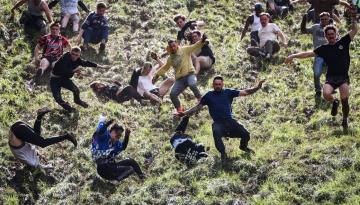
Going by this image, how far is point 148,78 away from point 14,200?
6650 millimetres

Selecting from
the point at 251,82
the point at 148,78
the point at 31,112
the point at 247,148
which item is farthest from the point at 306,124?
the point at 31,112

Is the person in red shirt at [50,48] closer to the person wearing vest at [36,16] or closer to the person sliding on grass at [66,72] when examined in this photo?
the person sliding on grass at [66,72]

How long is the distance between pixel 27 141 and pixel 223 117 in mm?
5004

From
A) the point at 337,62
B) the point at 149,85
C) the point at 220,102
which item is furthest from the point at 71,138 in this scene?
the point at 337,62

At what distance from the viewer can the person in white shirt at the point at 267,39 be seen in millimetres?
21031

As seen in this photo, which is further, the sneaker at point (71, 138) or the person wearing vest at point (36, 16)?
the person wearing vest at point (36, 16)

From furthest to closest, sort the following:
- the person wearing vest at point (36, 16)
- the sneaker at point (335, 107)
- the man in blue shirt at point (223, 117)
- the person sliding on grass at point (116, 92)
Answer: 1. the person wearing vest at point (36, 16)
2. the person sliding on grass at point (116, 92)
3. the sneaker at point (335, 107)
4. the man in blue shirt at point (223, 117)

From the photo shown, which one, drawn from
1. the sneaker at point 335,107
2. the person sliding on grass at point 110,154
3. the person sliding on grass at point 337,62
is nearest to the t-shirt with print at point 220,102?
the person sliding on grass at point 337,62

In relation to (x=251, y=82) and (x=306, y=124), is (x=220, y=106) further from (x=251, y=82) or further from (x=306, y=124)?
(x=251, y=82)

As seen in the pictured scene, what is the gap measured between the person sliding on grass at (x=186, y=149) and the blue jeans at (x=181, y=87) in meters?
2.02

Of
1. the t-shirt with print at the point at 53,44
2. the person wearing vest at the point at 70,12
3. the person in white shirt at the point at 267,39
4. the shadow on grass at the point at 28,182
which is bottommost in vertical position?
the shadow on grass at the point at 28,182

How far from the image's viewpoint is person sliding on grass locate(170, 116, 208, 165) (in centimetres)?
1558

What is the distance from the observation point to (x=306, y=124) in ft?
55.7

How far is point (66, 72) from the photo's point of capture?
18156mm
